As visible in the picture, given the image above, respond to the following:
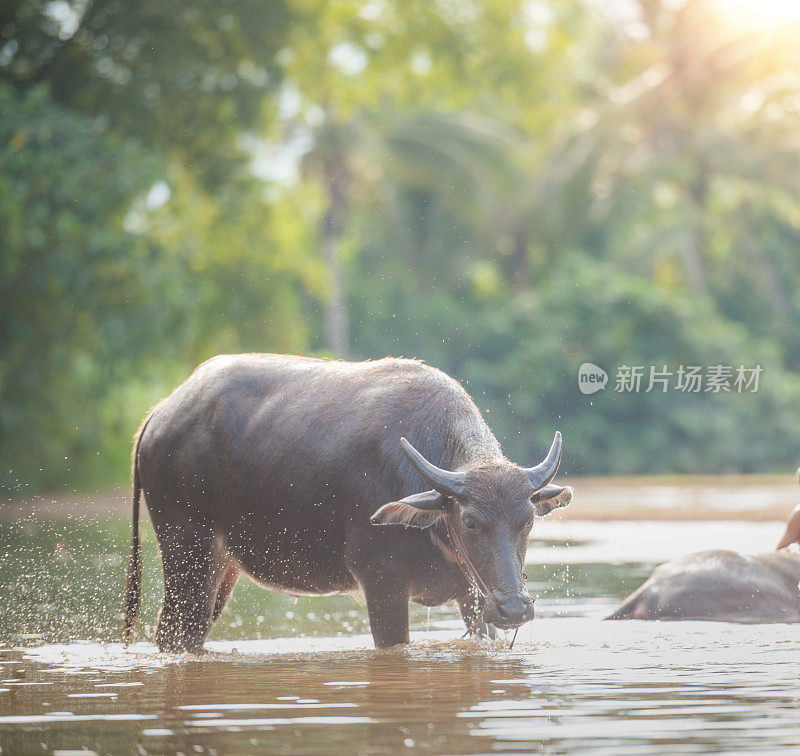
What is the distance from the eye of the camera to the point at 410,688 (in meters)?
6.22

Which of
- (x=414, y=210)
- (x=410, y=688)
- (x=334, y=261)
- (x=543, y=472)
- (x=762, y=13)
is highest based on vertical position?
(x=762, y=13)

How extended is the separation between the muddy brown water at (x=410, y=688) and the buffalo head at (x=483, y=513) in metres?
0.46

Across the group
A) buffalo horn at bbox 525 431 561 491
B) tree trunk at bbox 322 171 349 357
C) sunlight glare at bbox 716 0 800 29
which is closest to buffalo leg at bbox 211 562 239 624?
buffalo horn at bbox 525 431 561 491

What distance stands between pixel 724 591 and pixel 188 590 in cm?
330

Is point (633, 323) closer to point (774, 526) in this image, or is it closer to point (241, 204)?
point (241, 204)

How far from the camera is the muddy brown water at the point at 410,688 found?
504cm

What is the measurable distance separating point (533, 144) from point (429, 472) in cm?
3325

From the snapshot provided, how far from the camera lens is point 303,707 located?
18.9 ft

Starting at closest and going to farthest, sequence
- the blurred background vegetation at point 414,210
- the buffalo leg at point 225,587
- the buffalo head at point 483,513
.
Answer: the buffalo head at point 483,513 → the buffalo leg at point 225,587 → the blurred background vegetation at point 414,210

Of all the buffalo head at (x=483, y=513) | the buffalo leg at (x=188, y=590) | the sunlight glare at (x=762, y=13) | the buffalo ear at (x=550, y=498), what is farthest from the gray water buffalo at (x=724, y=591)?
the sunlight glare at (x=762, y=13)

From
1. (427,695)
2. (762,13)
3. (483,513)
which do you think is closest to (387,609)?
(483,513)

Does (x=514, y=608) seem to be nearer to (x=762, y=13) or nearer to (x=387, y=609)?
(x=387, y=609)

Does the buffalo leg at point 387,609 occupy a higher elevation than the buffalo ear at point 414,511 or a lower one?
lower

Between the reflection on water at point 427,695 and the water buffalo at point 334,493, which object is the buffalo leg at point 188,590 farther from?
the reflection on water at point 427,695
